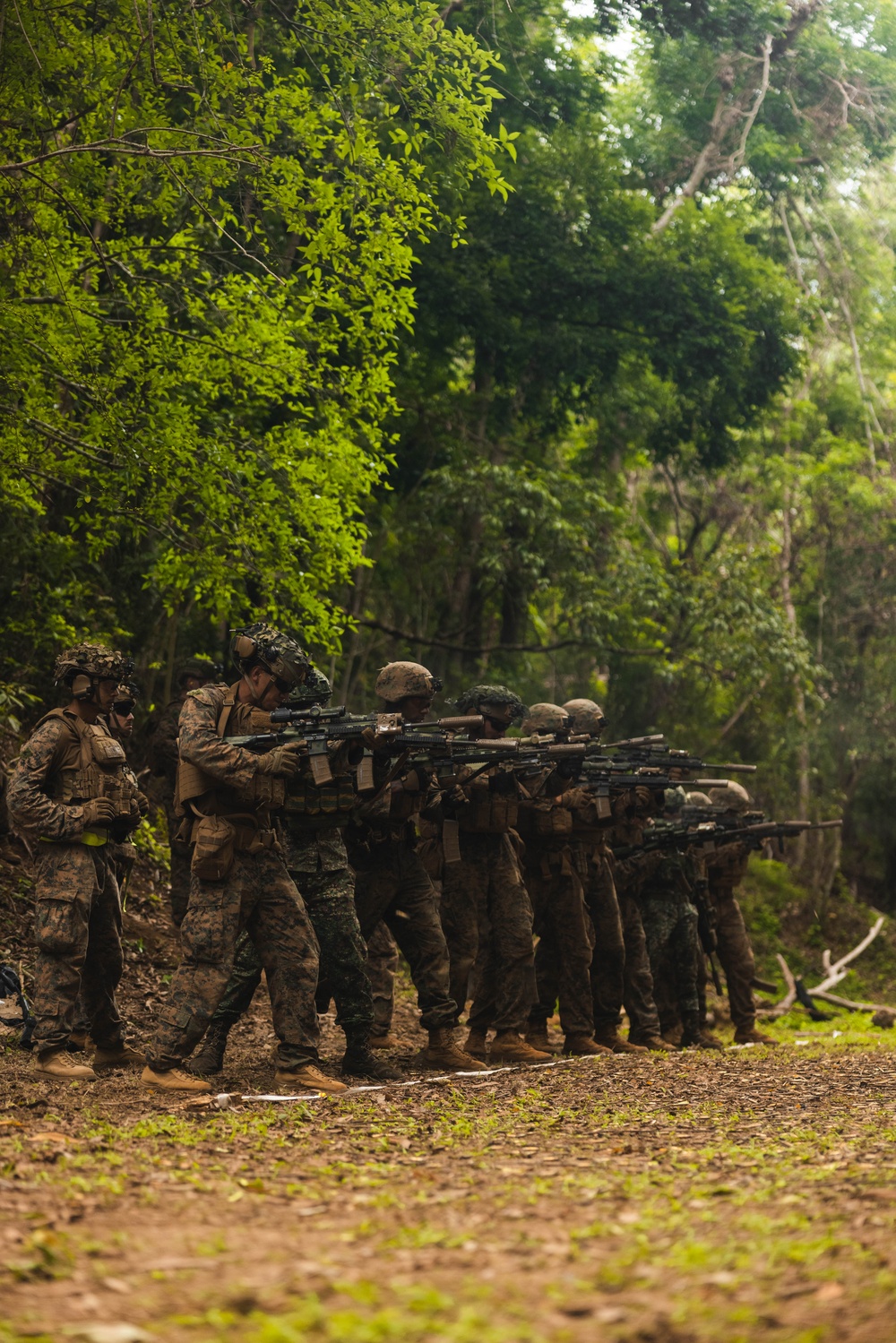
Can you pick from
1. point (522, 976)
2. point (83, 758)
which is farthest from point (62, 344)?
point (522, 976)

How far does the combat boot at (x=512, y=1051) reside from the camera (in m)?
10.1

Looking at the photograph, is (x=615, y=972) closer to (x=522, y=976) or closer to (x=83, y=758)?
(x=522, y=976)

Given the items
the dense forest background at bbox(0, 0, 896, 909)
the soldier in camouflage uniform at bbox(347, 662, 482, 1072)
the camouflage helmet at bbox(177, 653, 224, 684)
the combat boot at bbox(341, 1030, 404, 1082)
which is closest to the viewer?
the combat boot at bbox(341, 1030, 404, 1082)

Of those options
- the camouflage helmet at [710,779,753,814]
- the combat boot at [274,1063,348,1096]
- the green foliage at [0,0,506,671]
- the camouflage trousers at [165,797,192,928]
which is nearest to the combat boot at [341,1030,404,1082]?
the combat boot at [274,1063,348,1096]

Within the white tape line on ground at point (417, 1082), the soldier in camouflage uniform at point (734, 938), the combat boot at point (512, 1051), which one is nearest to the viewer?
the white tape line on ground at point (417, 1082)

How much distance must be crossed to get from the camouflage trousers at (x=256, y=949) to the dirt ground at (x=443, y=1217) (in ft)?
1.28

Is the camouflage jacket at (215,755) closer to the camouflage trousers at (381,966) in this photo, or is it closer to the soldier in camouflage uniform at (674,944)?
the camouflage trousers at (381,966)

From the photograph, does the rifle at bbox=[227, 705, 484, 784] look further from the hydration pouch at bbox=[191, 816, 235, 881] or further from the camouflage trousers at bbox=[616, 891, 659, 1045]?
the camouflage trousers at bbox=[616, 891, 659, 1045]

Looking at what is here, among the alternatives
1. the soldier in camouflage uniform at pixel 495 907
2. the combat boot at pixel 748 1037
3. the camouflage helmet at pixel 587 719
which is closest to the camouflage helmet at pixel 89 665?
the soldier in camouflage uniform at pixel 495 907

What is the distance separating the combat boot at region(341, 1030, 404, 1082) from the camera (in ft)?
28.0

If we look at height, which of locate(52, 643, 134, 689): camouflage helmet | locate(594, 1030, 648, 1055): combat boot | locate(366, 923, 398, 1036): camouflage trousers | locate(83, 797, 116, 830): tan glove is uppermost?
locate(52, 643, 134, 689): camouflage helmet

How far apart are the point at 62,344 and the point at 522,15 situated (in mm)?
11343

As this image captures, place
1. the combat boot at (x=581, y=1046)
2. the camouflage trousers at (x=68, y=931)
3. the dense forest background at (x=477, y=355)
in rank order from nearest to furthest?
the camouflage trousers at (x=68, y=931) < the combat boot at (x=581, y=1046) < the dense forest background at (x=477, y=355)

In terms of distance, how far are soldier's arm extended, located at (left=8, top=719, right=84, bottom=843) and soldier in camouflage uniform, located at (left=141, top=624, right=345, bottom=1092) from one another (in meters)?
0.73
